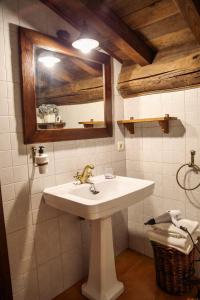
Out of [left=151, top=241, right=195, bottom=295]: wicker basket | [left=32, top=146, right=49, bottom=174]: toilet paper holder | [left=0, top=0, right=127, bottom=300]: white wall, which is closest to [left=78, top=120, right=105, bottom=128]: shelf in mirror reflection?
[left=0, top=0, right=127, bottom=300]: white wall

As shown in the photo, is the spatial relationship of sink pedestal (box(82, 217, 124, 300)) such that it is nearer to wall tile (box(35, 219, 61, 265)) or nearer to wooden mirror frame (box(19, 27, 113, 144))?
wall tile (box(35, 219, 61, 265))

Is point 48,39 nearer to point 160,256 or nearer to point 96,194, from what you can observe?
point 96,194

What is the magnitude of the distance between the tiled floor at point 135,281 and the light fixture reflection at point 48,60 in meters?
1.79

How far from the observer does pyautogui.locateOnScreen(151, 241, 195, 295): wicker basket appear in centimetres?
169

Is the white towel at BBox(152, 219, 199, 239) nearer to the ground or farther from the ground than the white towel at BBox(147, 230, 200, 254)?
farther from the ground

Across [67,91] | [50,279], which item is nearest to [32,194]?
[50,279]

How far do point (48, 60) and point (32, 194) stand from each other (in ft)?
3.23

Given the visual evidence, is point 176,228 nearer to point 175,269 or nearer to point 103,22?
point 175,269

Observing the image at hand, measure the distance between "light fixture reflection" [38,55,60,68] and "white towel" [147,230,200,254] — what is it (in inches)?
60.2

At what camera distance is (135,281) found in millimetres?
1920

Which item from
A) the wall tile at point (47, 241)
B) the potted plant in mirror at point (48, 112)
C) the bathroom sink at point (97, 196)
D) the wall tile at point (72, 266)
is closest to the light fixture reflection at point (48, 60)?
the potted plant in mirror at point (48, 112)

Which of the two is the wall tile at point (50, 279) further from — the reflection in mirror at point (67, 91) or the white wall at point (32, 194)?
the reflection in mirror at point (67, 91)

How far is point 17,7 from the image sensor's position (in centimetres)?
147

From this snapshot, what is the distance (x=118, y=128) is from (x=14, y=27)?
1228 millimetres
